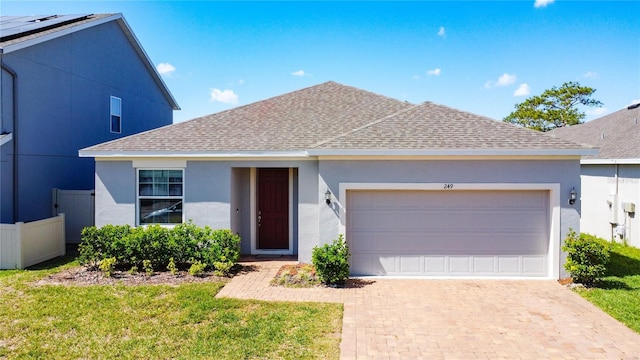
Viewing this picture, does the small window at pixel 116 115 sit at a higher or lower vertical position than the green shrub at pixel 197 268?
higher

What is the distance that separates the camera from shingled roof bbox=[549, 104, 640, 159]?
13.8 meters

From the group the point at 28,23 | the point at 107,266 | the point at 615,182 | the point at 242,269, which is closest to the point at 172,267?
the point at 107,266

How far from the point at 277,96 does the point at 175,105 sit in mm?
10870

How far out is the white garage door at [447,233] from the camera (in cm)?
932

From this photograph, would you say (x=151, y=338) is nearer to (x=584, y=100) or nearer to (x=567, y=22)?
(x=567, y=22)

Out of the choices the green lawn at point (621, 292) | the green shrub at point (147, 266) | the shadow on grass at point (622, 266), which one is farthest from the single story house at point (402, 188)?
the shadow on grass at point (622, 266)

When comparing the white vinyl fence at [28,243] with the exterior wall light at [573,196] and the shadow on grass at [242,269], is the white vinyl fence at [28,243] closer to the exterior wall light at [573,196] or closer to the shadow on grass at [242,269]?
the shadow on grass at [242,269]

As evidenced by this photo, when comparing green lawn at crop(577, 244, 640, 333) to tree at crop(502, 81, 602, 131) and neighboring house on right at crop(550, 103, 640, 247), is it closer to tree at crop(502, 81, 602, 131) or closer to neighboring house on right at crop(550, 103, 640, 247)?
neighboring house on right at crop(550, 103, 640, 247)

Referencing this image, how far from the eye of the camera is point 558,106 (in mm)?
40438

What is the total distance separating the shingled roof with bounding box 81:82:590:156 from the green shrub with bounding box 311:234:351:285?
7.34 ft

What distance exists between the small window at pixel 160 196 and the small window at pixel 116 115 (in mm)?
7247

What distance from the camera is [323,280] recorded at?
28.6 feet

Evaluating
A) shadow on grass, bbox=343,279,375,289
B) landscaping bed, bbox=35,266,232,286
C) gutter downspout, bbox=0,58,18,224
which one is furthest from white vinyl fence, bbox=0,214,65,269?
shadow on grass, bbox=343,279,375,289

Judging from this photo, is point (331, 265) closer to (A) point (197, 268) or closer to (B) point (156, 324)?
(A) point (197, 268)
